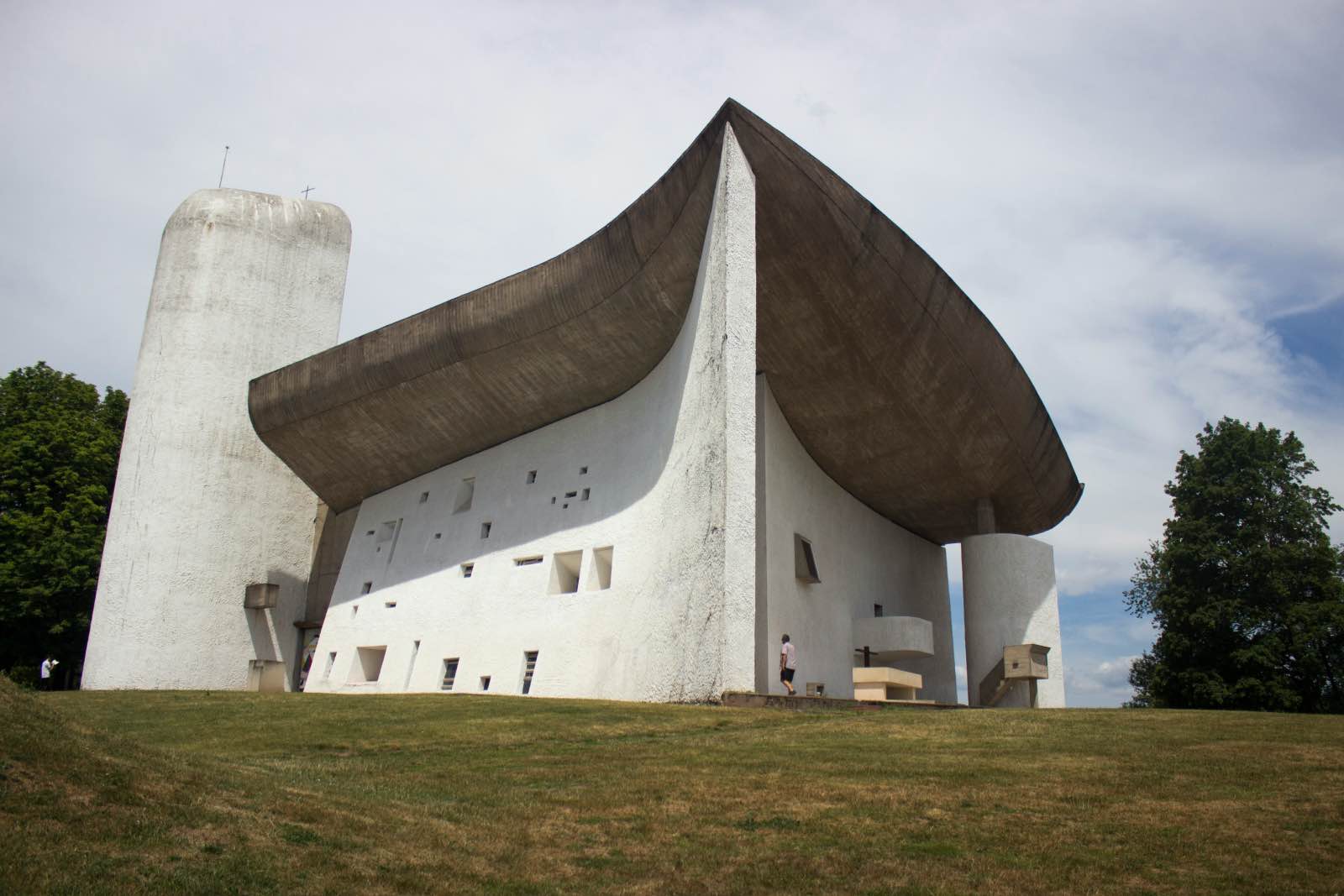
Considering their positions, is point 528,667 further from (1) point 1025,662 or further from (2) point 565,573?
(1) point 1025,662

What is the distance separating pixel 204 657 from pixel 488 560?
8432 millimetres

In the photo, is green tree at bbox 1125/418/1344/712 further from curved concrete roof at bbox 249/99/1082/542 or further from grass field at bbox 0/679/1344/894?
grass field at bbox 0/679/1344/894

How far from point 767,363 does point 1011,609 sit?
8.31m

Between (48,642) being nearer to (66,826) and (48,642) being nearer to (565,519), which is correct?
(565,519)

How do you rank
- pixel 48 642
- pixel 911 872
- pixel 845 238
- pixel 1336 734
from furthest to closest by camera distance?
pixel 48 642 < pixel 845 238 < pixel 1336 734 < pixel 911 872

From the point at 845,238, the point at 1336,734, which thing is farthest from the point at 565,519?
the point at 1336,734

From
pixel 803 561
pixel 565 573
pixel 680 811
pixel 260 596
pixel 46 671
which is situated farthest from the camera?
pixel 46 671

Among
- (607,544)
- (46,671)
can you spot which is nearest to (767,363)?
(607,544)

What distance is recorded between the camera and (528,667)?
67.1ft

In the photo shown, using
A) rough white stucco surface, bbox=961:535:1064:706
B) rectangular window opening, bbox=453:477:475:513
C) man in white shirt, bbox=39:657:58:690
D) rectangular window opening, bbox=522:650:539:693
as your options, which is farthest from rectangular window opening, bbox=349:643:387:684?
rough white stucco surface, bbox=961:535:1064:706

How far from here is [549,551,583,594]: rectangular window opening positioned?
2086 centimetres

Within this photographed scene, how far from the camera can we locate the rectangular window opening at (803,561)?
21.3m

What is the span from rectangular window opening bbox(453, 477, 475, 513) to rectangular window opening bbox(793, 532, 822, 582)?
7502 millimetres

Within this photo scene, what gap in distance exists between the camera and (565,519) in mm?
21266
